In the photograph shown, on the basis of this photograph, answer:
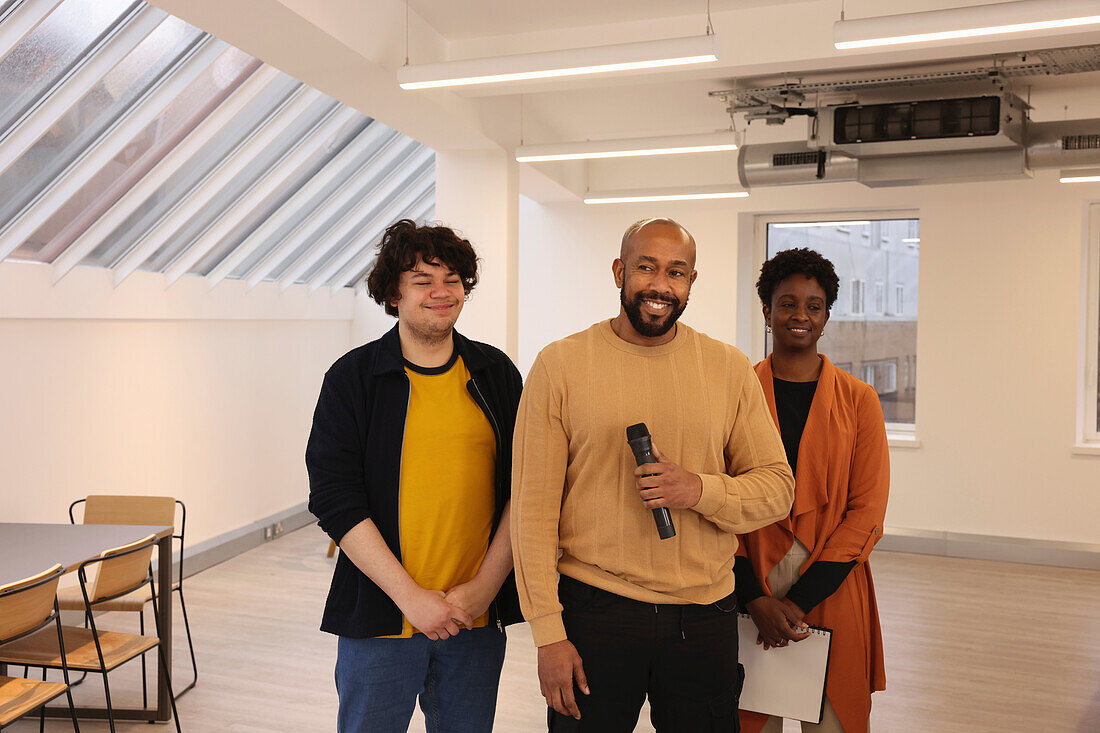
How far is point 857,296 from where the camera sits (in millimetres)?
7527

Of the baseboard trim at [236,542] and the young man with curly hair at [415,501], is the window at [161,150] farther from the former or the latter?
the young man with curly hair at [415,501]

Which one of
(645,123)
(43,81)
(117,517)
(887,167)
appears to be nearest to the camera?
(43,81)

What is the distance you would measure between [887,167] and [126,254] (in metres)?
4.77

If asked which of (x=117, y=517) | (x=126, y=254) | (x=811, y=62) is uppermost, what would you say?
(x=811, y=62)

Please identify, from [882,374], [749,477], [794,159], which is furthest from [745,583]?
[882,374]

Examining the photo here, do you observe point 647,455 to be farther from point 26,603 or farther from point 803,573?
Result: point 26,603

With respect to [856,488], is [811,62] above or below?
above

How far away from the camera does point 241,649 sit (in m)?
4.55

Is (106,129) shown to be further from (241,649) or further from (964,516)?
(964,516)

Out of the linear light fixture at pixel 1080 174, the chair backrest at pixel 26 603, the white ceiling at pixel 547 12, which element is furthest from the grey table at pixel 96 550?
the linear light fixture at pixel 1080 174

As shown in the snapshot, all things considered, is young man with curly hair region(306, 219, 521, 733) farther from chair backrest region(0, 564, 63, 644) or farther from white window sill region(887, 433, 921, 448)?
white window sill region(887, 433, 921, 448)

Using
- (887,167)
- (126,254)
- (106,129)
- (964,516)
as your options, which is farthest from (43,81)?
(964,516)

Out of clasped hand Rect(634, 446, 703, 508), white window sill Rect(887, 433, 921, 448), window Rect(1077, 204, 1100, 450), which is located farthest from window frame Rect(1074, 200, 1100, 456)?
clasped hand Rect(634, 446, 703, 508)

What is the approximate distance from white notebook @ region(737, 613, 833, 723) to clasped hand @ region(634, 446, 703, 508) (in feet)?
2.12
